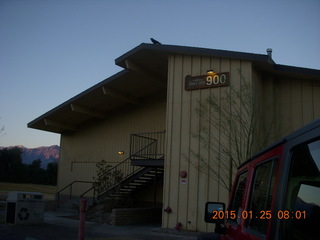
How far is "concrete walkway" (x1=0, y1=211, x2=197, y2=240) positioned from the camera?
998 cm

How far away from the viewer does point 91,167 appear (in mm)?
19484

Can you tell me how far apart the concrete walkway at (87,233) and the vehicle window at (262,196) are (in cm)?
794

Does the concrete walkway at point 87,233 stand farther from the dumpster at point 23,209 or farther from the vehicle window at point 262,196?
the vehicle window at point 262,196

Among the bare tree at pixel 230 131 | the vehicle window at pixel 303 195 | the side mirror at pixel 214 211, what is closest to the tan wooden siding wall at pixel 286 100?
the bare tree at pixel 230 131

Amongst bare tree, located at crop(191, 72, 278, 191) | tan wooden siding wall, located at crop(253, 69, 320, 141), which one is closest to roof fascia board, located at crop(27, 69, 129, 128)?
bare tree, located at crop(191, 72, 278, 191)

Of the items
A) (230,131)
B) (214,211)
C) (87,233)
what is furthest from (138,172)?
(214,211)

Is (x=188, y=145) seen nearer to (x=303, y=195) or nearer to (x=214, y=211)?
(x=214, y=211)

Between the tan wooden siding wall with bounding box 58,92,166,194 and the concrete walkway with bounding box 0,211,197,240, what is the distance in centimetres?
597

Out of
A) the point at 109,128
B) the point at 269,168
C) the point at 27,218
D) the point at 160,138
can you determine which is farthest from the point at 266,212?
the point at 109,128

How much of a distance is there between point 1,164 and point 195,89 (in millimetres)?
48772

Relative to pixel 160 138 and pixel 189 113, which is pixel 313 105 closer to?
pixel 189 113

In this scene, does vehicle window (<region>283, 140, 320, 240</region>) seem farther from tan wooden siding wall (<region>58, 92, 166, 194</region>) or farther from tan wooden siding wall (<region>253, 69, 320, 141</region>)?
tan wooden siding wall (<region>58, 92, 166, 194</region>)

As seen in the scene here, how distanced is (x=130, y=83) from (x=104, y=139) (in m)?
4.38

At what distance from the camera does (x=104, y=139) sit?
762 inches
